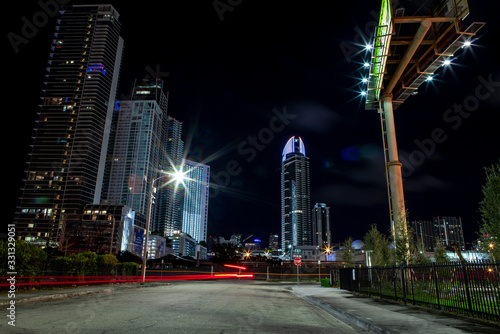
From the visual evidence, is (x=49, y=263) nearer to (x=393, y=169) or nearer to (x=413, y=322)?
(x=413, y=322)

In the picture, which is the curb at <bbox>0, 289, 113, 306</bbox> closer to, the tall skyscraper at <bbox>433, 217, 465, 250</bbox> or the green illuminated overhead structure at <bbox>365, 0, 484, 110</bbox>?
the green illuminated overhead structure at <bbox>365, 0, 484, 110</bbox>

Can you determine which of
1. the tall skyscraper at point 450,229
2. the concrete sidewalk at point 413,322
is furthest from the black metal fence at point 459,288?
the tall skyscraper at point 450,229

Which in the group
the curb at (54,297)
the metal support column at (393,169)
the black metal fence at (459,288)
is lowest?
the curb at (54,297)

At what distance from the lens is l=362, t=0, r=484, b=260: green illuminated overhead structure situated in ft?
83.6

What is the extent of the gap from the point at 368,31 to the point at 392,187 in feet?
50.8

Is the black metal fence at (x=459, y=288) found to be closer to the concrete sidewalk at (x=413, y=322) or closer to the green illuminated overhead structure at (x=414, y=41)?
the concrete sidewalk at (x=413, y=322)

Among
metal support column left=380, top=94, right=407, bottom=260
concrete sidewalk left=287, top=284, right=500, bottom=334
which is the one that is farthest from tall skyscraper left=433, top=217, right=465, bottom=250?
concrete sidewalk left=287, top=284, right=500, bottom=334

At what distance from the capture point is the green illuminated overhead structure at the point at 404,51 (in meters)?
25.5

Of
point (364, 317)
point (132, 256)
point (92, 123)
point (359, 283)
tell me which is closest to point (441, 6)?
point (359, 283)

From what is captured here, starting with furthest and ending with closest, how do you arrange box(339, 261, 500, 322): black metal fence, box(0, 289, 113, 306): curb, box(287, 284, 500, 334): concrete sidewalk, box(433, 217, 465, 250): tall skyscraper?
box(433, 217, 465, 250): tall skyscraper
box(0, 289, 113, 306): curb
box(339, 261, 500, 322): black metal fence
box(287, 284, 500, 334): concrete sidewalk

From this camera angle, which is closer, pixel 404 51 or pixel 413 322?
pixel 413 322

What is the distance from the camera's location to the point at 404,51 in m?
30.5

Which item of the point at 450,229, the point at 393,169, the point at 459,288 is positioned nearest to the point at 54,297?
the point at 459,288

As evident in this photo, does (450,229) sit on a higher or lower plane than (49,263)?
higher
